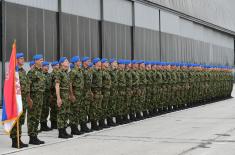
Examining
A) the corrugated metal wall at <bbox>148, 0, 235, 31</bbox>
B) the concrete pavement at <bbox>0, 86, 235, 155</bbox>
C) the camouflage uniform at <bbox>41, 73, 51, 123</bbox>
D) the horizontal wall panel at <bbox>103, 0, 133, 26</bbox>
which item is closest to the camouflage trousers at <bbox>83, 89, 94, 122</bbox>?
the concrete pavement at <bbox>0, 86, 235, 155</bbox>

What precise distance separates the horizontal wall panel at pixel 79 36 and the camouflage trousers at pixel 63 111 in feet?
39.7

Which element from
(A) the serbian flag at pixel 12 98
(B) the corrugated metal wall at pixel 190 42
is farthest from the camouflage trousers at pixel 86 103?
(B) the corrugated metal wall at pixel 190 42

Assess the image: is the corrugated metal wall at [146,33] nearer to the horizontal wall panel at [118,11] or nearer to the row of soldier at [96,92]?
the horizontal wall panel at [118,11]

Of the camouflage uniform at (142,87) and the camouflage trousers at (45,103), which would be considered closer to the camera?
the camouflage trousers at (45,103)

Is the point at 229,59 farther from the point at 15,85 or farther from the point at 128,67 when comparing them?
the point at 15,85

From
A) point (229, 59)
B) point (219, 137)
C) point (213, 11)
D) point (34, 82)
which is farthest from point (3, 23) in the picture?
point (229, 59)

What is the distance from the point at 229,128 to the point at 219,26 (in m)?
40.5

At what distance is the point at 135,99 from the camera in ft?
48.8

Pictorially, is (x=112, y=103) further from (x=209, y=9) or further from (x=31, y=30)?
(x=209, y=9)

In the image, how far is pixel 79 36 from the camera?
80.9ft

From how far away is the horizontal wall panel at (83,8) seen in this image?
77.5ft

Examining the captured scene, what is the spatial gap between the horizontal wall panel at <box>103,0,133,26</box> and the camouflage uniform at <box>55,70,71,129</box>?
53.2ft

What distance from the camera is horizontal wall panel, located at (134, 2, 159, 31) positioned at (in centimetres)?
3103

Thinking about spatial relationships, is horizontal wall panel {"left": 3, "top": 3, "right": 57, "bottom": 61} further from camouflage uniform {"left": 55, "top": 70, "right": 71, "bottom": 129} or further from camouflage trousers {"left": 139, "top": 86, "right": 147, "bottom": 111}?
camouflage uniform {"left": 55, "top": 70, "right": 71, "bottom": 129}
